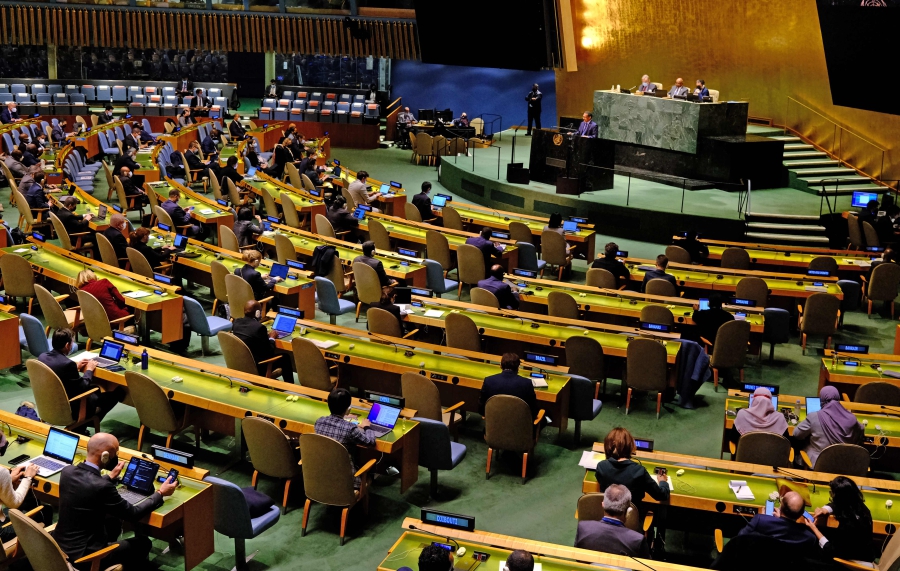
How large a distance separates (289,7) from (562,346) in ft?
80.0

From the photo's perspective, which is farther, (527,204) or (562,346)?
(527,204)

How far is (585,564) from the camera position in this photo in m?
5.12

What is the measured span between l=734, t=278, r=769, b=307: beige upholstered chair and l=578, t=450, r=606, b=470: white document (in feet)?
17.5

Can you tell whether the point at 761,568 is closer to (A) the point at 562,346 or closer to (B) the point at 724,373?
(A) the point at 562,346

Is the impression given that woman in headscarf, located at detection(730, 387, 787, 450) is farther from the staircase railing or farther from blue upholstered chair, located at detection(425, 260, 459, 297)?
the staircase railing

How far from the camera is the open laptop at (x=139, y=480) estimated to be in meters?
5.81

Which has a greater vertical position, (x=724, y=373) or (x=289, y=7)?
(x=289, y=7)

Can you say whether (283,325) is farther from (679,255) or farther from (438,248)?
(679,255)

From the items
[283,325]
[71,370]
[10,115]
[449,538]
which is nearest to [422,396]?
[283,325]

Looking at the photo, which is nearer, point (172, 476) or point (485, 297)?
point (172, 476)

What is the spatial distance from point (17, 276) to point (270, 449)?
216 inches

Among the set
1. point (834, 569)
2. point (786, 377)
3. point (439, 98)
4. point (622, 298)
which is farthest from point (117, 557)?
point (439, 98)

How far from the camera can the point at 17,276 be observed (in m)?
10.5

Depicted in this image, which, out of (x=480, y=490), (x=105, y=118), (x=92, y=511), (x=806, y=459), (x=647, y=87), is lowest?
(x=480, y=490)
